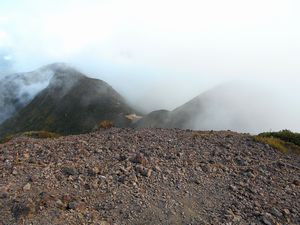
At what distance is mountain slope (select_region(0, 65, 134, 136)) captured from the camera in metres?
126

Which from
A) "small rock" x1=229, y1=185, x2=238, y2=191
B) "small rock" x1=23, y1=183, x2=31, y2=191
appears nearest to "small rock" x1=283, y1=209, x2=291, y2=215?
"small rock" x1=229, y1=185, x2=238, y2=191

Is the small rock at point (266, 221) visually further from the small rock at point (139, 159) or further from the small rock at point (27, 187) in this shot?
the small rock at point (27, 187)

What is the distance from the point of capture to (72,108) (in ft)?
479

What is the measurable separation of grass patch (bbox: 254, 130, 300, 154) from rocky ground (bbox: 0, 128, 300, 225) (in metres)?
1.23

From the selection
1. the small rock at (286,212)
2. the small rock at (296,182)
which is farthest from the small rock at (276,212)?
the small rock at (296,182)

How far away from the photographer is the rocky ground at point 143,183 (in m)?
10.8

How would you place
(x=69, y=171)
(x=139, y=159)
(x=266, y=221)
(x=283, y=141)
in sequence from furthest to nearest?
(x=283, y=141) < (x=139, y=159) < (x=69, y=171) < (x=266, y=221)

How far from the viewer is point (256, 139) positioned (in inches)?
723

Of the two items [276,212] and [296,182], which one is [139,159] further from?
[296,182]

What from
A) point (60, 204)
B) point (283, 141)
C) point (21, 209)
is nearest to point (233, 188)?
point (60, 204)

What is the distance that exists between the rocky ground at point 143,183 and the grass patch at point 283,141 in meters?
1.23

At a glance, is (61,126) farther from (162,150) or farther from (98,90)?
(162,150)

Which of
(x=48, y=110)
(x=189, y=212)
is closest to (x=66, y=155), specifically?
(x=189, y=212)

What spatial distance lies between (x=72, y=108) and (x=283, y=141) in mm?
131326
